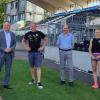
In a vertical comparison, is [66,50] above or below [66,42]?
below

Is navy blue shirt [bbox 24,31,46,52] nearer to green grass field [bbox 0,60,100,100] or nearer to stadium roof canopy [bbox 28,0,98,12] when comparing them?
green grass field [bbox 0,60,100,100]

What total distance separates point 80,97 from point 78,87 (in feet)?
5.27

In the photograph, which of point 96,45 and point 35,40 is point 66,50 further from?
point 35,40

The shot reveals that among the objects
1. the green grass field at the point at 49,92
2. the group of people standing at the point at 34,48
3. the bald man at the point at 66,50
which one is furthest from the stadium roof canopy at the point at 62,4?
the green grass field at the point at 49,92

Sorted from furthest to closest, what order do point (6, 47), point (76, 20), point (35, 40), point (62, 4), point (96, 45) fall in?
point (62, 4)
point (76, 20)
point (96, 45)
point (35, 40)
point (6, 47)

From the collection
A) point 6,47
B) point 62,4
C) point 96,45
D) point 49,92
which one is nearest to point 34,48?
point 6,47

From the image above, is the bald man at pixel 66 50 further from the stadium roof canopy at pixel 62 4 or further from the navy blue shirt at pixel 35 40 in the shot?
the stadium roof canopy at pixel 62 4

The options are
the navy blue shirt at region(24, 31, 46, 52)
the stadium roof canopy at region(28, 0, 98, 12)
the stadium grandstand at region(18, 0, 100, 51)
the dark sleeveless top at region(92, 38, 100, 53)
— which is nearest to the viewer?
the navy blue shirt at region(24, 31, 46, 52)

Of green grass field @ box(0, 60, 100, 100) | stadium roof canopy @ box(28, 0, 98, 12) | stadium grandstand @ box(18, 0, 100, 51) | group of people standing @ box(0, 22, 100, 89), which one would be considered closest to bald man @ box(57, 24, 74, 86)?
group of people standing @ box(0, 22, 100, 89)

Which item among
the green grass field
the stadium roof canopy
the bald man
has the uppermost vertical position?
the stadium roof canopy

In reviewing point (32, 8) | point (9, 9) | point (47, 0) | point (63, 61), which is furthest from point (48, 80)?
point (9, 9)

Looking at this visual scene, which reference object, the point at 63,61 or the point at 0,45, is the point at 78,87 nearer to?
the point at 63,61

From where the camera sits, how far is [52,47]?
26.8 metres

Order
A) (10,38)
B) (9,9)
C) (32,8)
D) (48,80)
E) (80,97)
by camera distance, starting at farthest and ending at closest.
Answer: (9,9) → (32,8) → (48,80) → (10,38) → (80,97)
